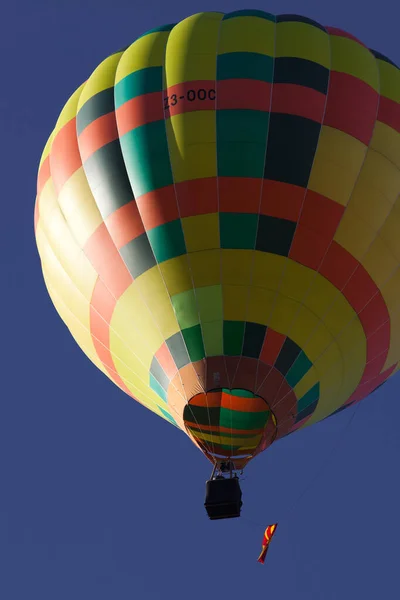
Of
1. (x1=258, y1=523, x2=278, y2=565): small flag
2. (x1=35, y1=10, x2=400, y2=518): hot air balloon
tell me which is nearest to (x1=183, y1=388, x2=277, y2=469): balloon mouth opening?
(x1=35, y1=10, x2=400, y2=518): hot air balloon

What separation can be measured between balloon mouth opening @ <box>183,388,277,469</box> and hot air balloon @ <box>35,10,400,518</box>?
0.06 ft

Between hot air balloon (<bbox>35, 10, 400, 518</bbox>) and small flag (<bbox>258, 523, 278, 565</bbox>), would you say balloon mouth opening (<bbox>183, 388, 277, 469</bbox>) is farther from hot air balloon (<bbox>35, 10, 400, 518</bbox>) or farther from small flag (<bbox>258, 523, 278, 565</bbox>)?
small flag (<bbox>258, 523, 278, 565</bbox>)

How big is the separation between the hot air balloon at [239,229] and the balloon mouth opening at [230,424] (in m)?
0.02

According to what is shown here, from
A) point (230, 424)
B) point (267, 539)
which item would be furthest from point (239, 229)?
point (267, 539)

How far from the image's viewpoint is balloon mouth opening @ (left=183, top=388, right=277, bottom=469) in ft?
58.9

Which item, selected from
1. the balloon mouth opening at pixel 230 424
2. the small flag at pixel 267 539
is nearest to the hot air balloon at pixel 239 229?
the balloon mouth opening at pixel 230 424

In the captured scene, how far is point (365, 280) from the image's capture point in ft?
59.4

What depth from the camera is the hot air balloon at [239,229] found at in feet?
58.2

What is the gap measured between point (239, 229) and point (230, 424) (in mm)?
2069

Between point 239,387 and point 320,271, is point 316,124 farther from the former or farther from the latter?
point 239,387

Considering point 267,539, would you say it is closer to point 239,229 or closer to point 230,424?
point 230,424

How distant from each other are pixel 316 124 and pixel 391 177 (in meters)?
0.97

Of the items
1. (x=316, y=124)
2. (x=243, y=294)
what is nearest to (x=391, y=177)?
(x=316, y=124)

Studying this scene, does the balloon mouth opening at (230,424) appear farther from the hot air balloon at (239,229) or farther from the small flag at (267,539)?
the small flag at (267,539)
